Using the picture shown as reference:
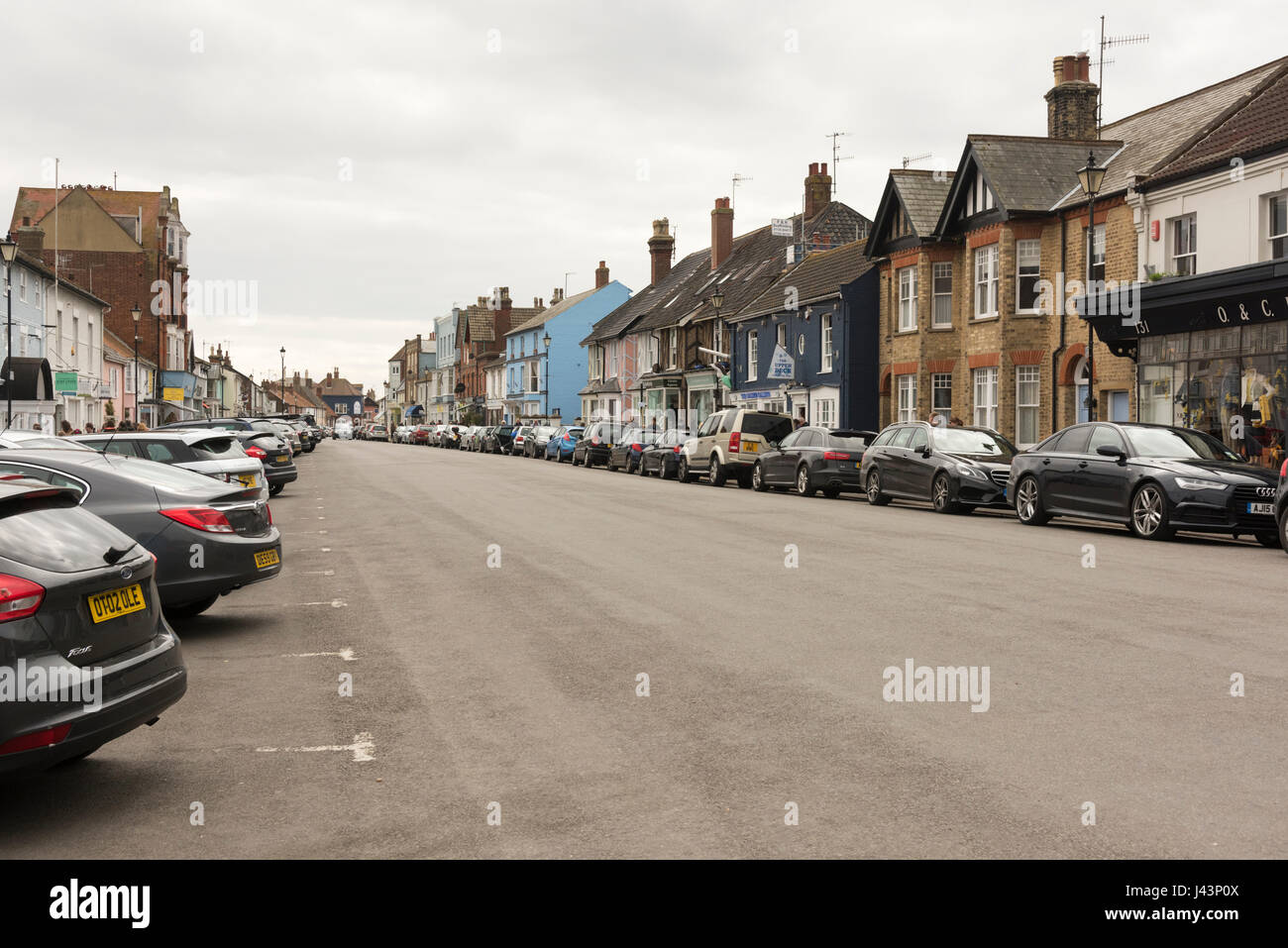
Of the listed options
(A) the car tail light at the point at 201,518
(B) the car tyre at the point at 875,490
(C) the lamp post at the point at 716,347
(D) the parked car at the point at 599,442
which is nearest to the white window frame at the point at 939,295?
(B) the car tyre at the point at 875,490

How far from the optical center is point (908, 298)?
38250mm

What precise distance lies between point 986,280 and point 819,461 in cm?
957

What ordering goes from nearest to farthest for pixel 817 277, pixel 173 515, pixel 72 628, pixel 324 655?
1. pixel 72 628
2. pixel 324 655
3. pixel 173 515
4. pixel 817 277

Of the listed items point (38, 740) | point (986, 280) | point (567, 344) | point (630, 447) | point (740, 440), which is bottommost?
point (38, 740)

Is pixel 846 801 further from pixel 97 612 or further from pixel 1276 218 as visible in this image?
pixel 1276 218

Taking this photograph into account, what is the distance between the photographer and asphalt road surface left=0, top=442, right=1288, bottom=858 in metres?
4.82

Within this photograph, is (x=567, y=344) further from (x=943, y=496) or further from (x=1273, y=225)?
(x=943, y=496)

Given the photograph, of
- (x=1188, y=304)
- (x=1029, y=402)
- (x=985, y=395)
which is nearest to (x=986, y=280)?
(x=985, y=395)

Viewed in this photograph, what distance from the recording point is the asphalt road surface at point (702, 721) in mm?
4816

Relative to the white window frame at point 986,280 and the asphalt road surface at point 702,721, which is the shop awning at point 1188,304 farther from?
the asphalt road surface at point 702,721

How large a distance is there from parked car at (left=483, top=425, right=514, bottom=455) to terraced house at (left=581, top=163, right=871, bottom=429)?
24.6ft

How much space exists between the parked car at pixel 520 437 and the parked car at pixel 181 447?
4071cm
